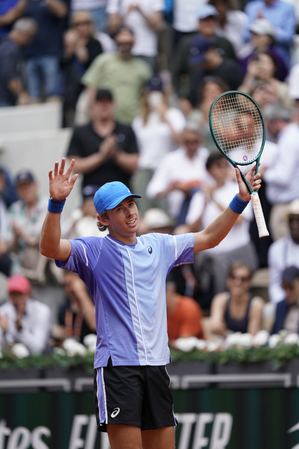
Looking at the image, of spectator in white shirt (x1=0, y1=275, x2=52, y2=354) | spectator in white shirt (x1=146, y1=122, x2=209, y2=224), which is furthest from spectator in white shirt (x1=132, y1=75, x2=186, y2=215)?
spectator in white shirt (x1=0, y1=275, x2=52, y2=354)

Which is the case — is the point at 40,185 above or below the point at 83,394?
below

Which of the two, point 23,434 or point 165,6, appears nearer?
point 23,434

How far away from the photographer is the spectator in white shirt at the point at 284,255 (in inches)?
341

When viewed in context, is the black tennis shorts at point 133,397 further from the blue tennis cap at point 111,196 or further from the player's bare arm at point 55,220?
the blue tennis cap at point 111,196

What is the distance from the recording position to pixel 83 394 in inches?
276

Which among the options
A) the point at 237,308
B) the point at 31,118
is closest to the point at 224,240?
the point at 237,308

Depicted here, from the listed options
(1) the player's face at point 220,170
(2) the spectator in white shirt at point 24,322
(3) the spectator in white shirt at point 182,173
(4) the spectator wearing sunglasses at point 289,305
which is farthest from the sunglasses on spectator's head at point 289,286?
(2) the spectator in white shirt at point 24,322

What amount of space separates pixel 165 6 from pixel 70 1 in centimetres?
185

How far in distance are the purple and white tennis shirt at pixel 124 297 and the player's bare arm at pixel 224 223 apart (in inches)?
13.5

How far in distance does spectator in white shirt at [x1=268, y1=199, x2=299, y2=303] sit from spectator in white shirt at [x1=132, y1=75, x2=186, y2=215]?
2503 mm

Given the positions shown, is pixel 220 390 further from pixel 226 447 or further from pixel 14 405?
pixel 14 405

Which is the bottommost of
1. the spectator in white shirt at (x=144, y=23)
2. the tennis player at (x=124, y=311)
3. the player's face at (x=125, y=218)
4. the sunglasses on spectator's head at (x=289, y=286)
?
the sunglasses on spectator's head at (x=289, y=286)

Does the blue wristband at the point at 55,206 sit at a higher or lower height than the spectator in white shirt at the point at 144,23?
higher

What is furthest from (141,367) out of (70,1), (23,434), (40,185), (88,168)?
(70,1)
